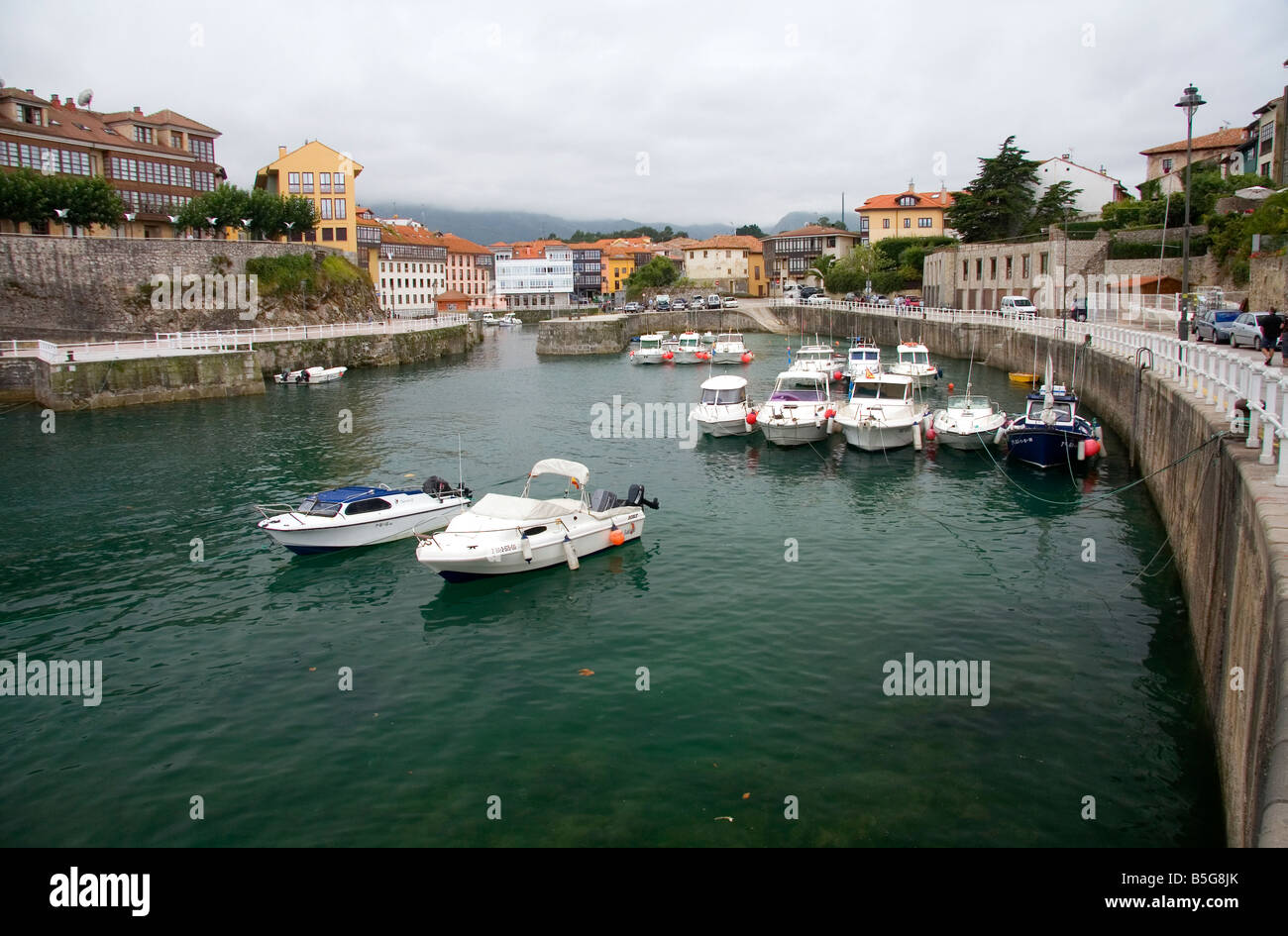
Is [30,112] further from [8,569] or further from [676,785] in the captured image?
[676,785]

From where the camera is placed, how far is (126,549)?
26938 mm

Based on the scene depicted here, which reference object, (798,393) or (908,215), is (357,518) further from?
(908,215)

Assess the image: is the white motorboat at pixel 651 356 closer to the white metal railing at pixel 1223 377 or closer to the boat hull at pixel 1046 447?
the white metal railing at pixel 1223 377

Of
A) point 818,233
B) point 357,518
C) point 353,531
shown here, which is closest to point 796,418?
point 357,518

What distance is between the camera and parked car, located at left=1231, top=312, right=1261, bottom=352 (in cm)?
3253

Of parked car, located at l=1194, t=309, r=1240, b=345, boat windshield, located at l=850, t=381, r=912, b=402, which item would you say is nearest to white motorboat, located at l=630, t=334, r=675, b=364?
boat windshield, located at l=850, t=381, r=912, b=402

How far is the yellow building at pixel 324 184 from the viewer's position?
104m

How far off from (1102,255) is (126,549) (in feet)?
239

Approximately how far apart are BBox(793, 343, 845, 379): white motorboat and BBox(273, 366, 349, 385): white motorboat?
114 ft

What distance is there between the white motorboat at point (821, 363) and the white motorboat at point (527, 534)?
930 inches
